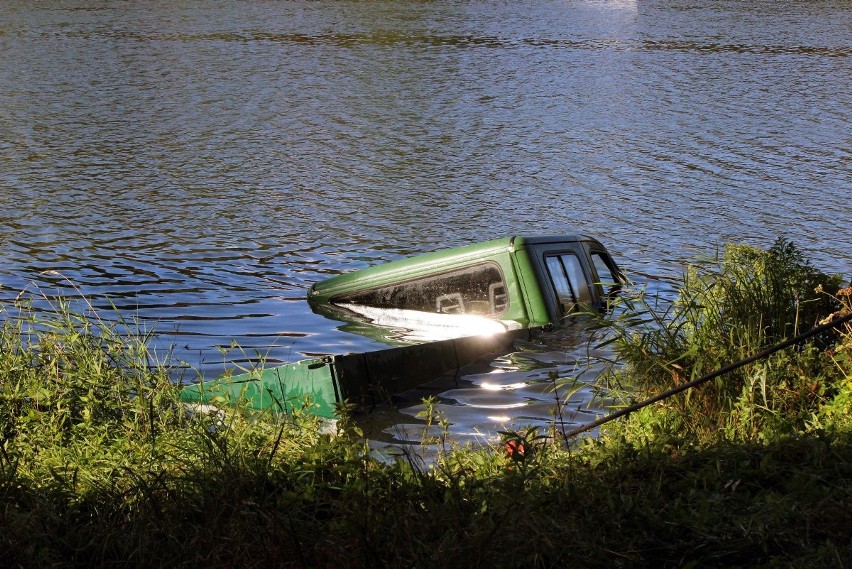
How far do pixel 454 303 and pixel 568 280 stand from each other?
1072mm

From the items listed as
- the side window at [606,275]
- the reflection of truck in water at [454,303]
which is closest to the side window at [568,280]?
the reflection of truck in water at [454,303]

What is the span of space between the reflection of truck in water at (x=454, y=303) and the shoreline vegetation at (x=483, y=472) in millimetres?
996

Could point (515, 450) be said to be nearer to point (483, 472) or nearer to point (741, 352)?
point (483, 472)

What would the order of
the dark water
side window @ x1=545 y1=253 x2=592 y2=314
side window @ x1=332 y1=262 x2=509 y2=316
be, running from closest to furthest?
1. side window @ x1=332 y1=262 x2=509 y2=316
2. side window @ x1=545 y1=253 x2=592 y2=314
3. the dark water

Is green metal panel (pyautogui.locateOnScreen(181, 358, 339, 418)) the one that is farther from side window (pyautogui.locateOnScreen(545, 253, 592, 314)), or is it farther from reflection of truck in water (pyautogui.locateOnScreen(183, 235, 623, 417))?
side window (pyautogui.locateOnScreen(545, 253, 592, 314))

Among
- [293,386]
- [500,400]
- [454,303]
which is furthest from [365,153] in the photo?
[293,386]

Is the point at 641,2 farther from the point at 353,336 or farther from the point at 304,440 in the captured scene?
the point at 304,440

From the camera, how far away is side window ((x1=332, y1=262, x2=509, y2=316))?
1013 cm

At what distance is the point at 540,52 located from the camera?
41.8 m

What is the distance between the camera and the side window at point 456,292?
1013 cm

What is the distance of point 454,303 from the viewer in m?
10.5

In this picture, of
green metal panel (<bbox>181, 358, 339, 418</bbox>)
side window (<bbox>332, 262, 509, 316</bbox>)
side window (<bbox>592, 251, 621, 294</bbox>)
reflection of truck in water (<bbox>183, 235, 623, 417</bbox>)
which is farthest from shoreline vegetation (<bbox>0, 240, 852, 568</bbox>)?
side window (<bbox>592, 251, 621, 294</bbox>)

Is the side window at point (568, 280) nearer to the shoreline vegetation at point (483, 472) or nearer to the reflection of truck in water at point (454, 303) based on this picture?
the reflection of truck in water at point (454, 303)

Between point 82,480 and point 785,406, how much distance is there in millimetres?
4295
